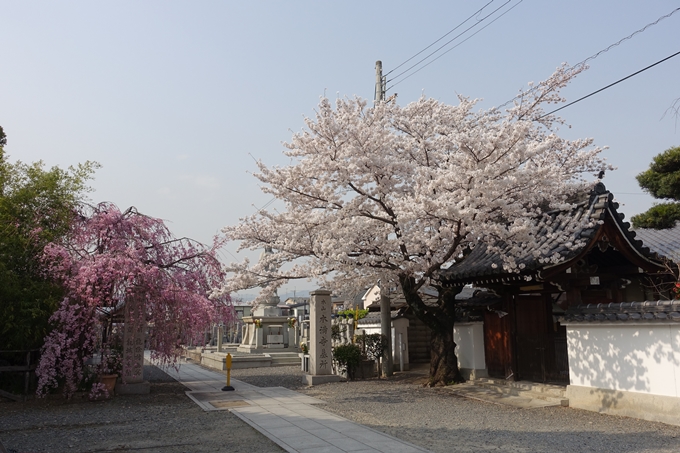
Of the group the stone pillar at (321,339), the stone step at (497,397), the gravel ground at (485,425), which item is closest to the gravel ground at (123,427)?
the gravel ground at (485,425)

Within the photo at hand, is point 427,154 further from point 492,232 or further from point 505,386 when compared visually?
point 505,386

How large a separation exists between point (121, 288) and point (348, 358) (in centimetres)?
754

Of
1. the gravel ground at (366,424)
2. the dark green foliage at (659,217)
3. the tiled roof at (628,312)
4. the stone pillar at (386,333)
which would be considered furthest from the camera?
the dark green foliage at (659,217)

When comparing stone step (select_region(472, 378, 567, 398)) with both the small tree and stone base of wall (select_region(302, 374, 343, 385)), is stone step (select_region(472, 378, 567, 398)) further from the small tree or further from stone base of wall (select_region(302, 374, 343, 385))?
the small tree

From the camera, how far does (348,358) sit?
55.6 feet

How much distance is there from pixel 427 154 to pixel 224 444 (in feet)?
30.2

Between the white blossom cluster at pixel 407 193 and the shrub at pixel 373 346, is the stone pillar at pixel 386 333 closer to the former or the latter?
the shrub at pixel 373 346

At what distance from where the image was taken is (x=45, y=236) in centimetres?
1341

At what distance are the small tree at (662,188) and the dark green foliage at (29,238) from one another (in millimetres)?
19538

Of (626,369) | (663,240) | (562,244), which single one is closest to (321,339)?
(562,244)

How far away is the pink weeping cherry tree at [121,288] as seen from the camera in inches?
475

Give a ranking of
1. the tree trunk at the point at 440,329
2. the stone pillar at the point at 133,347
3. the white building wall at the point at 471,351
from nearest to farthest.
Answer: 1. the stone pillar at the point at 133,347
2. the tree trunk at the point at 440,329
3. the white building wall at the point at 471,351

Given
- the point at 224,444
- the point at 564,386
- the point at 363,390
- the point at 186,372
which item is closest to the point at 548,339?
the point at 564,386

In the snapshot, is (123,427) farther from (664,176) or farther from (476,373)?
(664,176)
